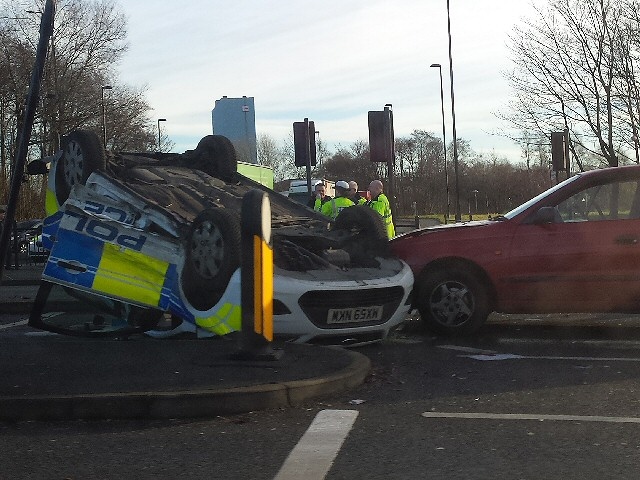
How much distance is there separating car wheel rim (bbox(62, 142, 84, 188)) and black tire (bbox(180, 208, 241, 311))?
1477 millimetres

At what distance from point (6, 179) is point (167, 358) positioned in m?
37.5

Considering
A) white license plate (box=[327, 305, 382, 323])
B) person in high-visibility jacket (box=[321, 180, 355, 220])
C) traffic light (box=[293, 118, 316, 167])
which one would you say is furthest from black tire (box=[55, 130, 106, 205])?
traffic light (box=[293, 118, 316, 167])

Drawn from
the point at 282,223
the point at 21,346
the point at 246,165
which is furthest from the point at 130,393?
the point at 246,165

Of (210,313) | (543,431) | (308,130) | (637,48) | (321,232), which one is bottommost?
(543,431)

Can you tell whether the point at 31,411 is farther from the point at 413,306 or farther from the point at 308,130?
the point at 308,130

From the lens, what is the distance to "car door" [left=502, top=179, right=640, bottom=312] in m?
8.91

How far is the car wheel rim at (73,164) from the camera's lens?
870cm

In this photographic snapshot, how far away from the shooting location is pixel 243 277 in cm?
665

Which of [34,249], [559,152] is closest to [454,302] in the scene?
[559,152]

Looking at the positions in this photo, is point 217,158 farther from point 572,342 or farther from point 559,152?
point 559,152

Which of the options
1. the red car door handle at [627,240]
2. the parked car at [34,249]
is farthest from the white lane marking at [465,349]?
the parked car at [34,249]

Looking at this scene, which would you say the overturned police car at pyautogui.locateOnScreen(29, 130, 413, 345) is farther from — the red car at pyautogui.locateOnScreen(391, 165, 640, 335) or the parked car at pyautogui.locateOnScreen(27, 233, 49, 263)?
the parked car at pyautogui.locateOnScreen(27, 233, 49, 263)

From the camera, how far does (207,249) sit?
779cm

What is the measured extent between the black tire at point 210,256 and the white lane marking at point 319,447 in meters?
2.27
